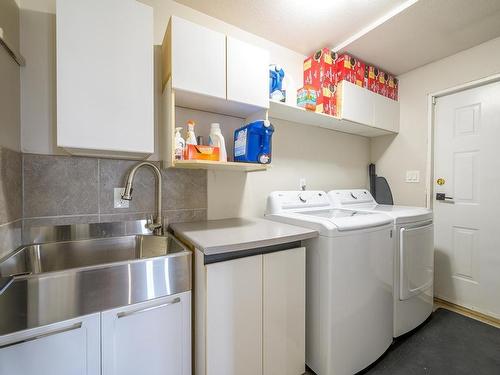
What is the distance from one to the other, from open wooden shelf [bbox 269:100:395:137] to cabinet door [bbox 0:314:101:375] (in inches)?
63.6

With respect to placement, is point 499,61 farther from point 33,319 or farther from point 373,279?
point 33,319

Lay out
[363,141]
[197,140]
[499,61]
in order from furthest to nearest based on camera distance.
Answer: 1. [363,141]
2. [499,61]
3. [197,140]

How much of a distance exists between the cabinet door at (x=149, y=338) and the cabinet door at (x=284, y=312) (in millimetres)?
407

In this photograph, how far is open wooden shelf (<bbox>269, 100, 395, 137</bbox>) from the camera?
5.86 feet

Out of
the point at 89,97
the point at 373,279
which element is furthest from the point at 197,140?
the point at 373,279

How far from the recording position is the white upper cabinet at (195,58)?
125cm

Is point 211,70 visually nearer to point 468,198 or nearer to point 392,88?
point 392,88

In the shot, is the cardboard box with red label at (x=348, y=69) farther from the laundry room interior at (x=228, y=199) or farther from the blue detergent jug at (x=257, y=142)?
the blue detergent jug at (x=257, y=142)

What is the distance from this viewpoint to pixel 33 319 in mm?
799

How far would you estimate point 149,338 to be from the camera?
993 millimetres

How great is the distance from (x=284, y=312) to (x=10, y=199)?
1.46 m

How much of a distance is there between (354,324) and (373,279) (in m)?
0.30

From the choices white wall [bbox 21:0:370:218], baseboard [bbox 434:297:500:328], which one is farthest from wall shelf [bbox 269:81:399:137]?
baseboard [bbox 434:297:500:328]

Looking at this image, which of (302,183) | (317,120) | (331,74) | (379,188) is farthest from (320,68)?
(379,188)
